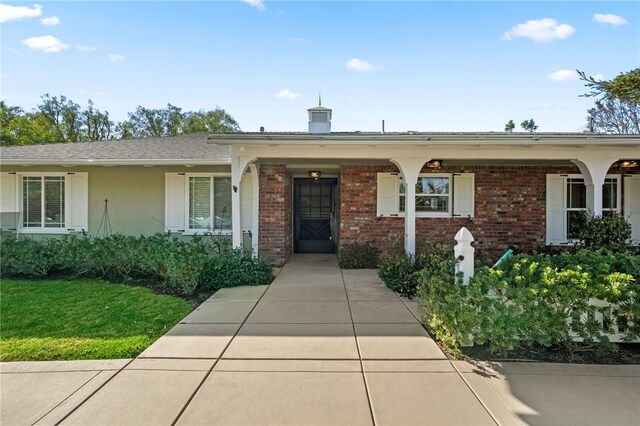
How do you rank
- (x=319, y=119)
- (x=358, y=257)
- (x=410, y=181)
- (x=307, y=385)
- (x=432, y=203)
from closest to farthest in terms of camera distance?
(x=307, y=385) < (x=410, y=181) < (x=358, y=257) < (x=432, y=203) < (x=319, y=119)

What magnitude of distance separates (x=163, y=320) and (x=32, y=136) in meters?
34.7

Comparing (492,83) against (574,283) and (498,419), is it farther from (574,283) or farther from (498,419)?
(498,419)

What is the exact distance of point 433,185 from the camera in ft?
29.6

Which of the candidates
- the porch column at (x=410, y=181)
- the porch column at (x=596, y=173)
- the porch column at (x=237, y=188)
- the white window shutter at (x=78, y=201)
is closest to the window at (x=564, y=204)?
the porch column at (x=596, y=173)

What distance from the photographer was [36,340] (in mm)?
3971

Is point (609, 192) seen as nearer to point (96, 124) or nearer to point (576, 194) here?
point (576, 194)

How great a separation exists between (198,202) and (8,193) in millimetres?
5003

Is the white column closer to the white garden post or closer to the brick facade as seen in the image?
the brick facade

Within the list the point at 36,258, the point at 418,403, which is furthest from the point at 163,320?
the point at 36,258

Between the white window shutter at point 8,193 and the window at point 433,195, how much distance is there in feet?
31.2

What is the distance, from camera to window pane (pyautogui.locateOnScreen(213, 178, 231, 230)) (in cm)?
909

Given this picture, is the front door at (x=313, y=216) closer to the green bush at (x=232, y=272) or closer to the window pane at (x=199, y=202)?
the window pane at (x=199, y=202)

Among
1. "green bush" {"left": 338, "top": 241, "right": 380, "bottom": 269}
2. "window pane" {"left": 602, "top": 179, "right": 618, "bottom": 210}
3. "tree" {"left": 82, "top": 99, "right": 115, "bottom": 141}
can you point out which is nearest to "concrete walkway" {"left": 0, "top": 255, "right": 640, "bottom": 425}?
"green bush" {"left": 338, "top": 241, "right": 380, "bottom": 269}

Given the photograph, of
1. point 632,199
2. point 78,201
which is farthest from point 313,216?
point 632,199
